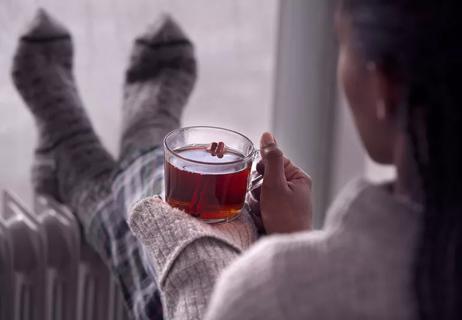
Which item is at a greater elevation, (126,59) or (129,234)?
(126,59)

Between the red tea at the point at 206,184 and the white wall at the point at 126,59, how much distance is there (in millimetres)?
524

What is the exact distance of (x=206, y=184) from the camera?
702 millimetres

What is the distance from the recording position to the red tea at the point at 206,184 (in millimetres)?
700

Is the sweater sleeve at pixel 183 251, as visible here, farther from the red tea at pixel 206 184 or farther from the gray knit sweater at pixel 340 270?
the gray knit sweater at pixel 340 270

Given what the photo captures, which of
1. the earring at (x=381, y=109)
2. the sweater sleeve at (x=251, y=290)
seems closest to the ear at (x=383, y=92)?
the earring at (x=381, y=109)

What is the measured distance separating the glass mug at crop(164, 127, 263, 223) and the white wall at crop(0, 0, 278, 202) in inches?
19.6

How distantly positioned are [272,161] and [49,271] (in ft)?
1.72

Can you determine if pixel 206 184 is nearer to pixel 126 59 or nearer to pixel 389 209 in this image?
pixel 389 209

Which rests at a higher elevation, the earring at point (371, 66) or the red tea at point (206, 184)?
the earring at point (371, 66)

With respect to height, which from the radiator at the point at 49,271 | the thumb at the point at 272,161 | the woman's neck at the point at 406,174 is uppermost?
the woman's neck at the point at 406,174

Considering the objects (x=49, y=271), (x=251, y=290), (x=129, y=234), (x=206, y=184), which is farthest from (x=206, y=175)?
(x=49, y=271)

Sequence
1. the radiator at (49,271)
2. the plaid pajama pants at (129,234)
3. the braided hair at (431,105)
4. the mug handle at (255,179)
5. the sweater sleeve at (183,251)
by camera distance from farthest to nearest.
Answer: the radiator at (49,271)
the plaid pajama pants at (129,234)
the mug handle at (255,179)
the sweater sleeve at (183,251)
the braided hair at (431,105)

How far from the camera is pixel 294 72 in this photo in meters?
1.27

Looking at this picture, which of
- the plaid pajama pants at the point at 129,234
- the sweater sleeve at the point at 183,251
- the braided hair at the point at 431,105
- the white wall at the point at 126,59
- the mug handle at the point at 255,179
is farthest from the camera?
the white wall at the point at 126,59
